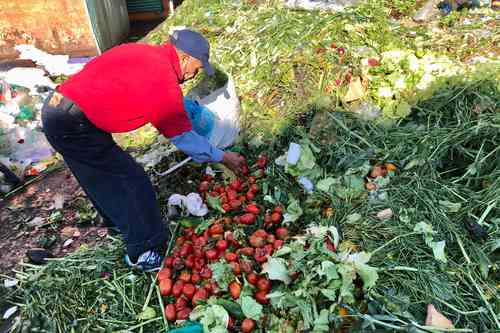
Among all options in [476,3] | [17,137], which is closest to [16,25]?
[17,137]

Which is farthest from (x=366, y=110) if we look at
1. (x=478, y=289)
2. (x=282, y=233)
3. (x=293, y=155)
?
(x=478, y=289)

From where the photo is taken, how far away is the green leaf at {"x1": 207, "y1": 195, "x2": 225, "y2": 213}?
10.1ft

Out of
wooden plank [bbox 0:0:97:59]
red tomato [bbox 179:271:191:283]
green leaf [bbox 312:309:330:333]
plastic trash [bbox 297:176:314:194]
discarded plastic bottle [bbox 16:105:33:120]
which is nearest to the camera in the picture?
green leaf [bbox 312:309:330:333]

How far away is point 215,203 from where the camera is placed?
310 centimetres

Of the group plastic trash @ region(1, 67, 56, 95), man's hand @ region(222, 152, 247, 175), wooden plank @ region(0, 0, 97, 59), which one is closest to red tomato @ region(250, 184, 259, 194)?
man's hand @ region(222, 152, 247, 175)

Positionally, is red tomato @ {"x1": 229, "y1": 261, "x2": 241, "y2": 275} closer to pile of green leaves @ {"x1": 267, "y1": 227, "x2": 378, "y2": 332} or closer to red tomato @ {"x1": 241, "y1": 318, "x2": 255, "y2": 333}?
pile of green leaves @ {"x1": 267, "y1": 227, "x2": 378, "y2": 332}

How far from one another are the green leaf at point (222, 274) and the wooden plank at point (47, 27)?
508 cm

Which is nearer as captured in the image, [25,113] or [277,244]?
[277,244]

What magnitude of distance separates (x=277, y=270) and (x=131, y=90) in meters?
1.36

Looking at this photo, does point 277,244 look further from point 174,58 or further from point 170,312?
point 174,58

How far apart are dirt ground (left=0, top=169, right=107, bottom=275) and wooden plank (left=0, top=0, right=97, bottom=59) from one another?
310 centimetres

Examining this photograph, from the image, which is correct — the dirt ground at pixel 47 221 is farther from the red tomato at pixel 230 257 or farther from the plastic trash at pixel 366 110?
the plastic trash at pixel 366 110

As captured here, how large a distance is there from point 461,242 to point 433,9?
12.1 ft

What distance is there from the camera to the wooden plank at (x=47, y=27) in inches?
234
